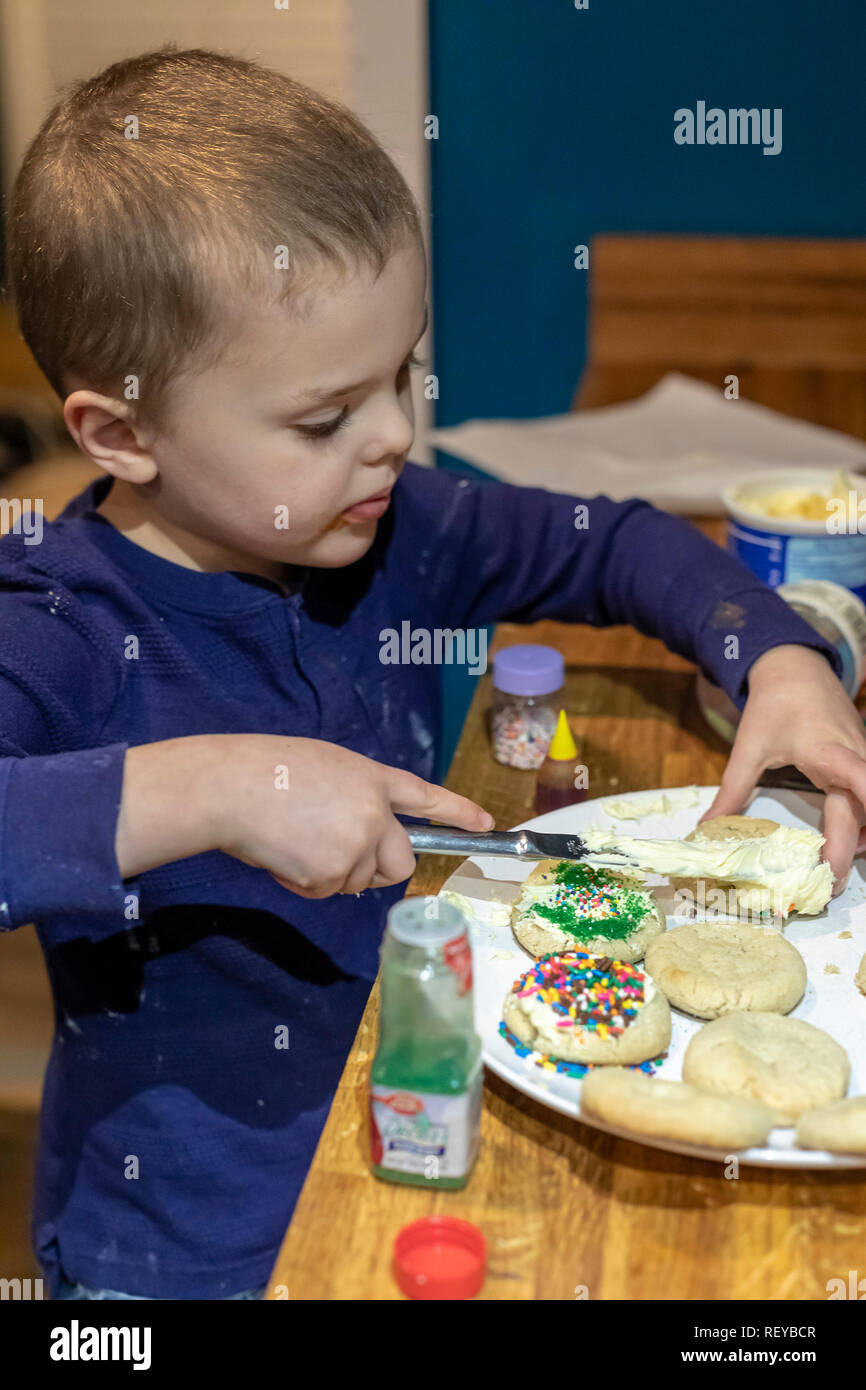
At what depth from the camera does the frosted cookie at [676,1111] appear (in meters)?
0.66

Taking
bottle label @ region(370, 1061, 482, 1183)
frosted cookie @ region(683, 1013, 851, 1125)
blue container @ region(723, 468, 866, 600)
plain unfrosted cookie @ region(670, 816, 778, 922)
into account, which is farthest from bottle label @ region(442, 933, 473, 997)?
blue container @ region(723, 468, 866, 600)

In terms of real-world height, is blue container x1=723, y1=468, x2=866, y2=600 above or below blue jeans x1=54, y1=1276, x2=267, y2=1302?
above

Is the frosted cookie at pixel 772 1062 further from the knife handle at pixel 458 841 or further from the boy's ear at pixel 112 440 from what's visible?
the boy's ear at pixel 112 440

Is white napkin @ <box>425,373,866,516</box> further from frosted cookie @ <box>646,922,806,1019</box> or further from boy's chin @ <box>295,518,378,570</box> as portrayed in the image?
frosted cookie @ <box>646,922,806,1019</box>

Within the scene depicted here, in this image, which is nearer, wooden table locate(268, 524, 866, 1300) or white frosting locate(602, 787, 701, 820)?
wooden table locate(268, 524, 866, 1300)

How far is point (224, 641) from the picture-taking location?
3.43 feet

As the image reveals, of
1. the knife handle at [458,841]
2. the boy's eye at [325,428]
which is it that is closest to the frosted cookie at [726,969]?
the knife handle at [458,841]

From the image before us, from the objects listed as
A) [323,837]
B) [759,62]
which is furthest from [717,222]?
[323,837]

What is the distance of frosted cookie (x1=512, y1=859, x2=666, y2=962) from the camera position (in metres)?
0.82

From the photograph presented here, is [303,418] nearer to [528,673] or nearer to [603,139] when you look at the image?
[528,673]

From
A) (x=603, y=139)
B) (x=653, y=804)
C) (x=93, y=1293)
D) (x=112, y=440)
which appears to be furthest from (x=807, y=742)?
(x=603, y=139)

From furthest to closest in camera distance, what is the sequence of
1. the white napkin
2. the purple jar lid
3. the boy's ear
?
the white napkin, the purple jar lid, the boy's ear

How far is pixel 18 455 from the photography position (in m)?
3.55

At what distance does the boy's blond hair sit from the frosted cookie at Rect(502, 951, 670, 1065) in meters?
0.47
